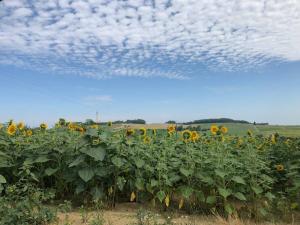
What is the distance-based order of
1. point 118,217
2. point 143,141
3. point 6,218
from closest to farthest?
point 6,218, point 118,217, point 143,141

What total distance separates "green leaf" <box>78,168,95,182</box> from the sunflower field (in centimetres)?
1

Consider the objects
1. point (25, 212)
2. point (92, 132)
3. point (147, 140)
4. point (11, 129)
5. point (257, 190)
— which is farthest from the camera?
point (11, 129)

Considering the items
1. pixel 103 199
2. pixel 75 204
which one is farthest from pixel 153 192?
pixel 75 204

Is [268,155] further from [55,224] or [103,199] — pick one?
[55,224]

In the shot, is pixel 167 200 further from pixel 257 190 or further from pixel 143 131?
pixel 143 131

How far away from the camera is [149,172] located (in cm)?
547

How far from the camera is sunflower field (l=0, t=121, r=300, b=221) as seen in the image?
530cm

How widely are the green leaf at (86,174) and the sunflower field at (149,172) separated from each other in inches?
0.5

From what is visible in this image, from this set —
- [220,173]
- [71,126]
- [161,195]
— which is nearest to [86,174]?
[161,195]

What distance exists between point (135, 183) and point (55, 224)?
1.22m

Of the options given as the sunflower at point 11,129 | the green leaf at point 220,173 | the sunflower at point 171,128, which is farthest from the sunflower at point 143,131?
the sunflower at point 11,129

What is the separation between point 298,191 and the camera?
5.49 m

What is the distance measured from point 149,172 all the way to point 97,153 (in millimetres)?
676

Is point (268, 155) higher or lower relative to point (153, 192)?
higher
